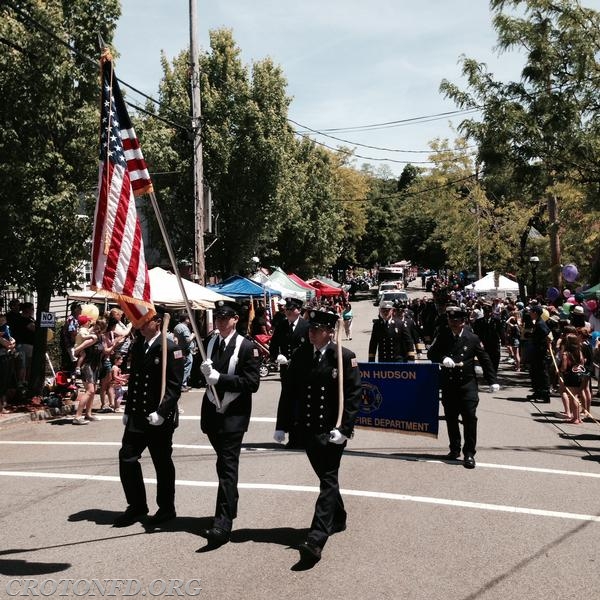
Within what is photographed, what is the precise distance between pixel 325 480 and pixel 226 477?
2.85ft

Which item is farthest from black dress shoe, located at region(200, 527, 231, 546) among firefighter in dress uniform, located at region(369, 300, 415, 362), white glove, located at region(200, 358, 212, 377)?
firefighter in dress uniform, located at region(369, 300, 415, 362)

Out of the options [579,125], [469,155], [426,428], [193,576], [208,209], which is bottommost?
[193,576]

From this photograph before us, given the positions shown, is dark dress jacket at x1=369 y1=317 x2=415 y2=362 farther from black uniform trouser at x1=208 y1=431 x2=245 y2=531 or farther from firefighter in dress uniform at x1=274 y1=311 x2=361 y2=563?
black uniform trouser at x1=208 y1=431 x2=245 y2=531

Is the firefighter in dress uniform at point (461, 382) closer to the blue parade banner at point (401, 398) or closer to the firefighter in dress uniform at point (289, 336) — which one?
the blue parade banner at point (401, 398)

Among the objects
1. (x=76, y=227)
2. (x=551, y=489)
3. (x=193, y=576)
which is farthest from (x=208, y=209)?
(x=193, y=576)

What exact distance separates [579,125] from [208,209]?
1061cm

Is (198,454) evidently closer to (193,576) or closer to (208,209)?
(193,576)

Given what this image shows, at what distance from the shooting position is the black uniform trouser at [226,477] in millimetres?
6172

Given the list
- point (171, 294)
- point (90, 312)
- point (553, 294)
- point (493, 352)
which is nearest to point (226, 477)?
point (90, 312)

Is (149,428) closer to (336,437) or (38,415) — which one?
(336,437)

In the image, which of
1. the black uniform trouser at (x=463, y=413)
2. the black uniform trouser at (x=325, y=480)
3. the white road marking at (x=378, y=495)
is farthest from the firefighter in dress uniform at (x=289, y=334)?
the black uniform trouser at (x=325, y=480)

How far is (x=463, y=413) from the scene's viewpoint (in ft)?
30.2

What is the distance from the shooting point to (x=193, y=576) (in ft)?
17.8

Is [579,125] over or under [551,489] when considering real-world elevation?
over
